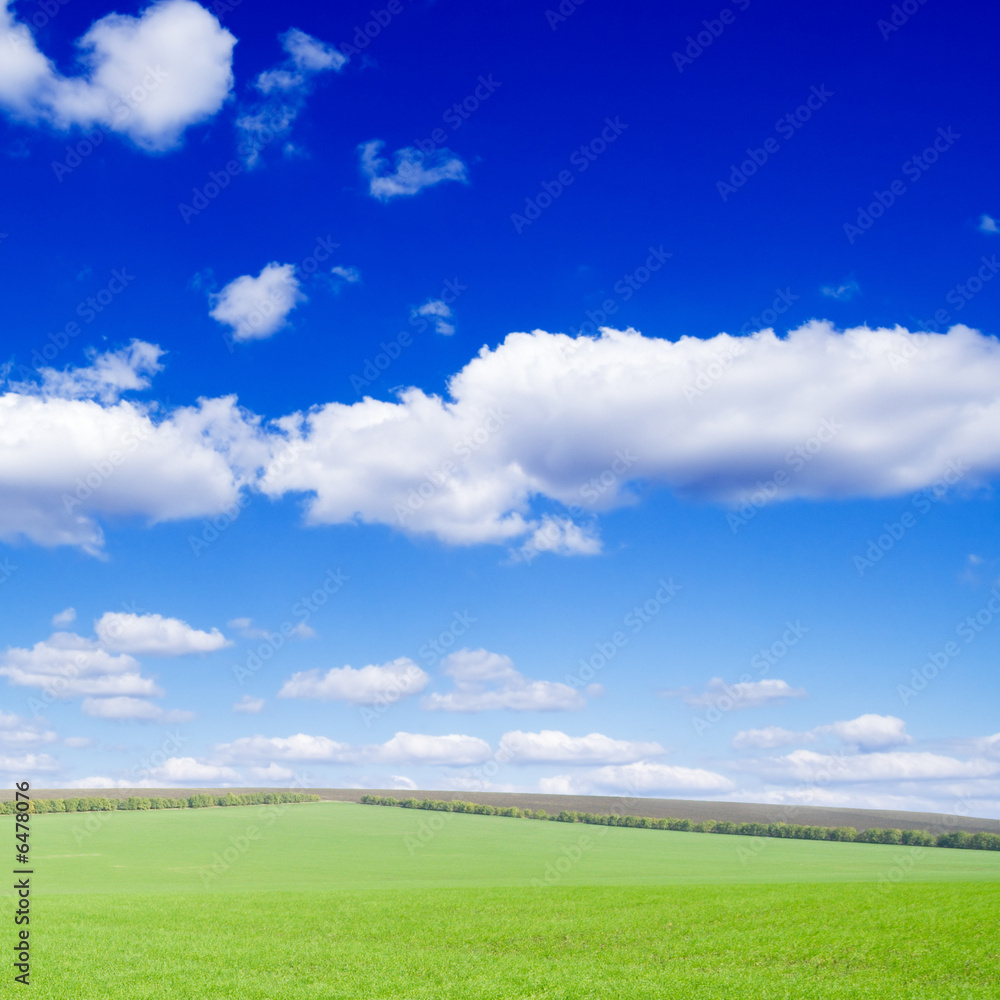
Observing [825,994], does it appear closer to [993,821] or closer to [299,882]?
[299,882]

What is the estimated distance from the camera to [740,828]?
408 feet

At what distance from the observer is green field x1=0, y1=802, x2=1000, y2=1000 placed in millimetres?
28172

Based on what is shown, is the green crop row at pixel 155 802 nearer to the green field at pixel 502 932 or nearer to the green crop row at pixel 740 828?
the green crop row at pixel 740 828

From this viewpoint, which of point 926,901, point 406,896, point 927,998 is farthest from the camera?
point 406,896

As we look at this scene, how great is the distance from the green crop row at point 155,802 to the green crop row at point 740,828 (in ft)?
56.4

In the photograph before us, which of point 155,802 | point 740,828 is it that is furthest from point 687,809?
point 155,802

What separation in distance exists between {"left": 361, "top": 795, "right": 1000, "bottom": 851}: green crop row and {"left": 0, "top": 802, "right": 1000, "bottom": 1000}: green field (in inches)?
1183

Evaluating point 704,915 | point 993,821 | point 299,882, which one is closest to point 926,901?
point 704,915

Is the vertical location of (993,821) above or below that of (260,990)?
below

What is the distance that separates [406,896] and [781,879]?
109 feet

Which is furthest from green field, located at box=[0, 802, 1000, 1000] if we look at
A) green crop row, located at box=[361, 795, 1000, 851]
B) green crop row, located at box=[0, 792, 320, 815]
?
green crop row, located at box=[0, 792, 320, 815]

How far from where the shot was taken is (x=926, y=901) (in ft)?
146

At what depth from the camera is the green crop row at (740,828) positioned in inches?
4279

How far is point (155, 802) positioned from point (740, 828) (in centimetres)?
9830
